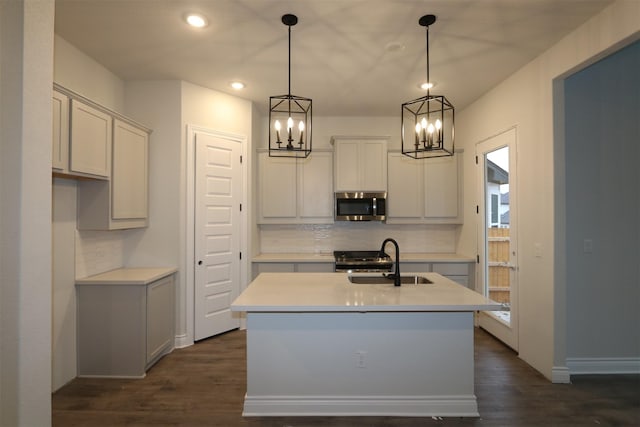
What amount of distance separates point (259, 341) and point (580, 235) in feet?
9.27

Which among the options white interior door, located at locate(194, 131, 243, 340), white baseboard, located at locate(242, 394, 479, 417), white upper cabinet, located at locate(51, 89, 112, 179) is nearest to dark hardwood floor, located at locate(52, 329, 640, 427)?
white baseboard, located at locate(242, 394, 479, 417)

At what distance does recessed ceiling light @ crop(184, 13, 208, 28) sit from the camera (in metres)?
2.40

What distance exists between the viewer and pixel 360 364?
2248 mm

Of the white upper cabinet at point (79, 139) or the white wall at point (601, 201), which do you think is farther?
the white wall at point (601, 201)

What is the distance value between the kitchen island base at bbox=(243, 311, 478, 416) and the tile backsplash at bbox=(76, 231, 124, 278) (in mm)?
1778

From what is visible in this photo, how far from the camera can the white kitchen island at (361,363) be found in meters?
2.24

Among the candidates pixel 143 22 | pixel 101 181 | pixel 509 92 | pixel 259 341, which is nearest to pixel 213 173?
pixel 101 181

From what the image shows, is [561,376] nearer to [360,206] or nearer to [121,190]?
[360,206]

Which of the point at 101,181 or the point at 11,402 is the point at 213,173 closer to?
the point at 101,181

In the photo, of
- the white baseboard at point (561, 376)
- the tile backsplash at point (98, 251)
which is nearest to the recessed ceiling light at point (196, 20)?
the tile backsplash at point (98, 251)

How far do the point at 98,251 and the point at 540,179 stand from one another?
4117 millimetres

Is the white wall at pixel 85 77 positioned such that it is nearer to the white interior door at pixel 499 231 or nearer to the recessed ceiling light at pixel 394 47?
the recessed ceiling light at pixel 394 47

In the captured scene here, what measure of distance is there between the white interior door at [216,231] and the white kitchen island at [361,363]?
5.24 ft

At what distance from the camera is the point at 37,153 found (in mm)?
1471
